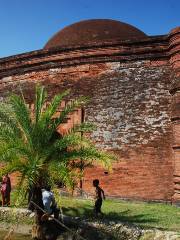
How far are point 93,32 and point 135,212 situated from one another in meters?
8.44

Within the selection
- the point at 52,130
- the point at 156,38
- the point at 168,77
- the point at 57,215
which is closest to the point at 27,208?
the point at 57,215

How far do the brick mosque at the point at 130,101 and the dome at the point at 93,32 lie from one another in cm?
222

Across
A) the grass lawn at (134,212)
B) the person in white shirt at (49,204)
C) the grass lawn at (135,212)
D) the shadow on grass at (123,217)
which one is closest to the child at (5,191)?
the grass lawn at (134,212)

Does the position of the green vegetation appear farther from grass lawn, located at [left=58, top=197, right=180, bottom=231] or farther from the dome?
the dome

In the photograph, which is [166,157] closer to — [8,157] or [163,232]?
[163,232]

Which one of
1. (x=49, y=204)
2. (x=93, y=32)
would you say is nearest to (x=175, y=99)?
(x=49, y=204)

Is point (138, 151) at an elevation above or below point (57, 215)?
above

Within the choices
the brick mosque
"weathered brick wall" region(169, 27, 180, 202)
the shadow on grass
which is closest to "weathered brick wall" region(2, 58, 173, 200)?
the brick mosque

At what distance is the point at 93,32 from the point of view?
15961 mm

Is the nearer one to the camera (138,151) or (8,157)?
(8,157)

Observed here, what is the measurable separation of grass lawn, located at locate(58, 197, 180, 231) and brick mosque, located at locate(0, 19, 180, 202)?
76cm

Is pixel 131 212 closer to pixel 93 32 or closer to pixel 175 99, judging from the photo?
pixel 175 99

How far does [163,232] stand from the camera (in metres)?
7.46

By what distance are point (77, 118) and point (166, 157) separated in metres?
3.19
